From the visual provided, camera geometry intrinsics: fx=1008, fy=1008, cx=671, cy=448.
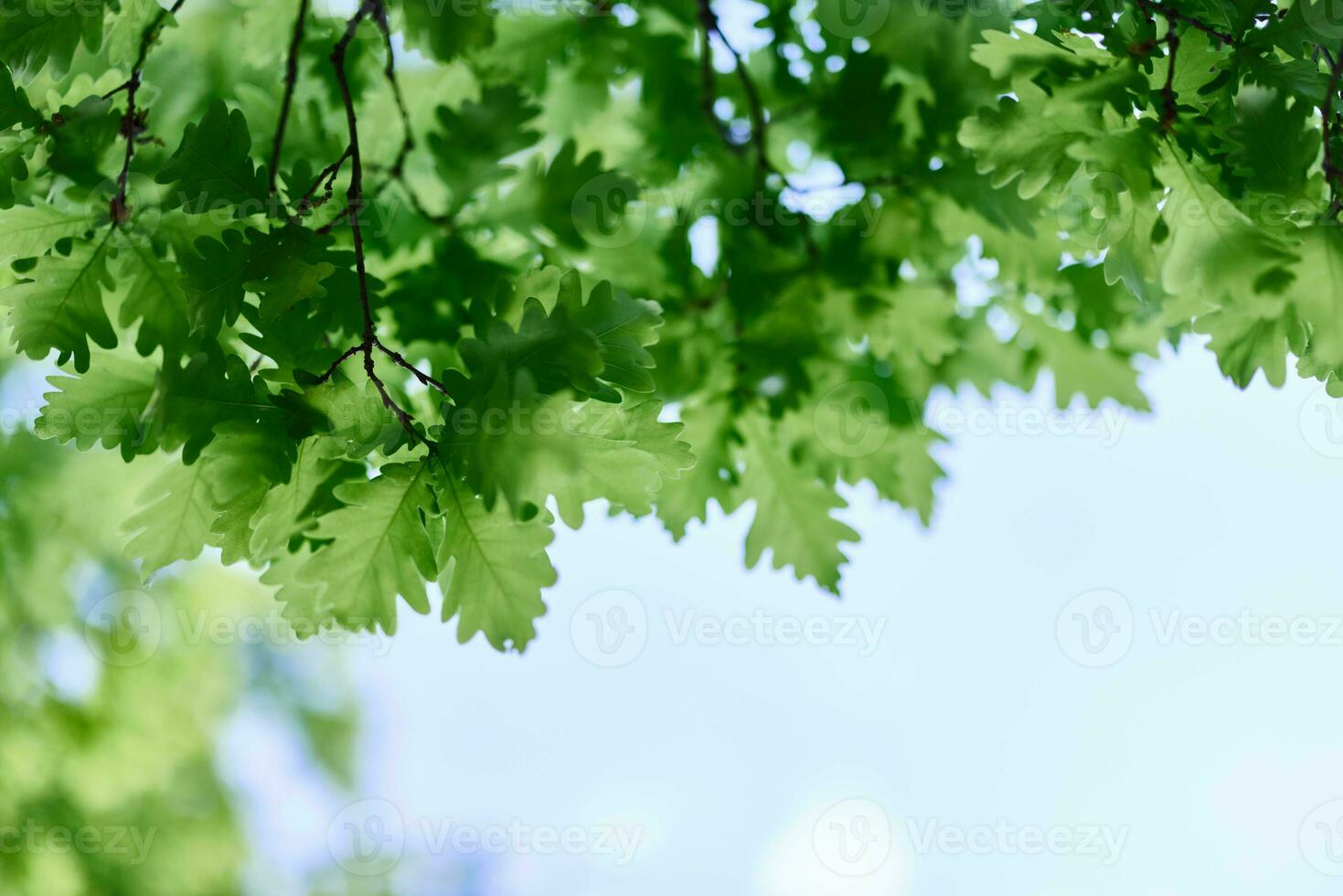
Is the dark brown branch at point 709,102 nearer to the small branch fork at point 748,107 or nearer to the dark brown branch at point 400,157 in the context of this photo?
the small branch fork at point 748,107

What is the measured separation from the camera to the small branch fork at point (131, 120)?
5.24 ft

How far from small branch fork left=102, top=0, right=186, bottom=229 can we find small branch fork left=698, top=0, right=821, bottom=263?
1.04 m

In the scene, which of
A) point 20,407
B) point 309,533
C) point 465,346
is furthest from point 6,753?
point 465,346

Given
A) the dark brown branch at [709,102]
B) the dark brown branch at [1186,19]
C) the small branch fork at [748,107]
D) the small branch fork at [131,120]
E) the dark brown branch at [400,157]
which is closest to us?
the dark brown branch at [1186,19]

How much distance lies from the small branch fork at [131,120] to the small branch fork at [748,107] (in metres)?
1.04

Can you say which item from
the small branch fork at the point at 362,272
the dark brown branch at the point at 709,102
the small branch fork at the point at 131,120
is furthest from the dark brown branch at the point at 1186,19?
the small branch fork at the point at 131,120

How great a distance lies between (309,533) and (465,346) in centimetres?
34

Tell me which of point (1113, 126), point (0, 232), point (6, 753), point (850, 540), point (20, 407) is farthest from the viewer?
point (6, 753)

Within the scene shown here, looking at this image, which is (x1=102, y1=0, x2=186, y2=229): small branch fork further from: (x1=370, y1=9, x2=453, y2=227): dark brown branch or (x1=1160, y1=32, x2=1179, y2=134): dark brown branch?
(x1=1160, y1=32, x2=1179, y2=134): dark brown branch

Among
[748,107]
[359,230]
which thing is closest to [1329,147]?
[748,107]

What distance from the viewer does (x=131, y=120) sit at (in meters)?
1.65

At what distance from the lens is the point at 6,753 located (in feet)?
11.9

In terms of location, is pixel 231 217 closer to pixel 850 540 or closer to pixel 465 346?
pixel 465 346

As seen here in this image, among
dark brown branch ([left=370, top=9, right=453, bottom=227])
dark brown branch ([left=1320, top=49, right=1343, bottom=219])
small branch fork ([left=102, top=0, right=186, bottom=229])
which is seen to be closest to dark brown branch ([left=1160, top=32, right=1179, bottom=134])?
dark brown branch ([left=1320, top=49, right=1343, bottom=219])
